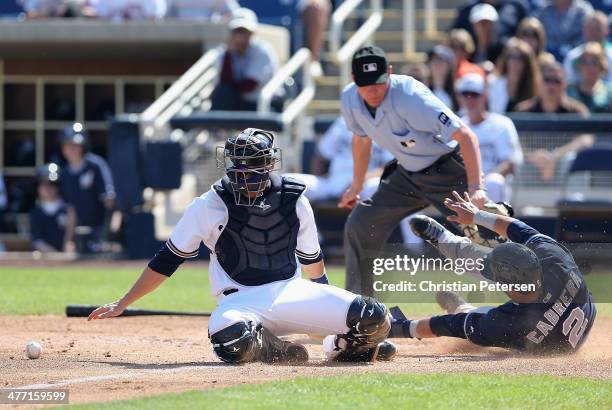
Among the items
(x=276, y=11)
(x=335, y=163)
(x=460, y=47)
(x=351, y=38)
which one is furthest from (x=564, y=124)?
(x=276, y=11)

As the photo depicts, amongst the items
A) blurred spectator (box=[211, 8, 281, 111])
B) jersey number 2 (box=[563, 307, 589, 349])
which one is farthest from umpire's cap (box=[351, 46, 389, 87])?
blurred spectator (box=[211, 8, 281, 111])

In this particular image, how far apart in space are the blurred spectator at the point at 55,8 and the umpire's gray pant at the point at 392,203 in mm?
10507

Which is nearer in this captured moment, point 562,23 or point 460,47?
point 460,47

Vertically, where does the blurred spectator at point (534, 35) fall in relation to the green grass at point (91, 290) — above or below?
above

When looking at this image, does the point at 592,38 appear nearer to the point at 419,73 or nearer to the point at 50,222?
the point at 419,73

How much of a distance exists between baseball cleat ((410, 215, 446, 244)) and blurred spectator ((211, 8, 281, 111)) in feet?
26.4

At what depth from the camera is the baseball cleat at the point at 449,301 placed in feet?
25.6

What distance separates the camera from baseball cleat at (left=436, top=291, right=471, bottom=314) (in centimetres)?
779

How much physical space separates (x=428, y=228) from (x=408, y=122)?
105cm

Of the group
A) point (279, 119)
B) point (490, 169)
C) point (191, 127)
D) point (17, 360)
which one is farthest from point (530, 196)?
point (17, 360)

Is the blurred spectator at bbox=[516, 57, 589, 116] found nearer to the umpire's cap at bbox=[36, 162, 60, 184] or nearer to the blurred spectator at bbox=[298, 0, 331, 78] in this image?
the blurred spectator at bbox=[298, 0, 331, 78]

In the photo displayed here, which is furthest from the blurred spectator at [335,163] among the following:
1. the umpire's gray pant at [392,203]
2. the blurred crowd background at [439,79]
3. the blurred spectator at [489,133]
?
the umpire's gray pant at [392,203]

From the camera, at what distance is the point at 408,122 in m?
8.62

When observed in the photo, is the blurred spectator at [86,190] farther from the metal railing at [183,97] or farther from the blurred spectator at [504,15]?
the blurred spectator at [504,15]
